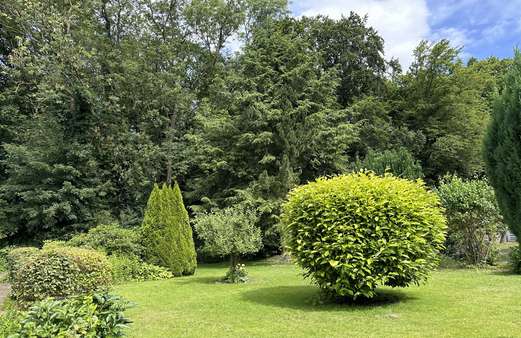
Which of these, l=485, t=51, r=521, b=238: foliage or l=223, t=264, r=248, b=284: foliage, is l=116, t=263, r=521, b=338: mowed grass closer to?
l=223, t=264, r=248, b=284: foliage

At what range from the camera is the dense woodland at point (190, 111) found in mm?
16547

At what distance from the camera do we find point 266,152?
17.0 meters

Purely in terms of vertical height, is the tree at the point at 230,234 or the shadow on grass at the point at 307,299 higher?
the tree at the point at 230,234

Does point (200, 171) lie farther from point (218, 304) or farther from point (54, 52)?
point (218, 304)

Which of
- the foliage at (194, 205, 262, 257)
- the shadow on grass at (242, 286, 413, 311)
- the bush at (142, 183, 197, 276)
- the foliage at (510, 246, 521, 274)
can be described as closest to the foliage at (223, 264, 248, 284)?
the foliage at (194, 205, 262, 257)

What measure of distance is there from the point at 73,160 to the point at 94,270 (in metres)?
9.62

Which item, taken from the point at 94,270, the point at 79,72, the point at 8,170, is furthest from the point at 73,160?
the point at 94,270

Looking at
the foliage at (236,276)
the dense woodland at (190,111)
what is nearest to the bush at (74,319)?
the foliage at (236,276)

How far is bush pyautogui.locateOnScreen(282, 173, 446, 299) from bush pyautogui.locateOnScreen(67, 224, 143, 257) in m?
7.03

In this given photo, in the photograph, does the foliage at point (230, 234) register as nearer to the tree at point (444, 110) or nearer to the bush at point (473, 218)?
the bush at point (473, 218)

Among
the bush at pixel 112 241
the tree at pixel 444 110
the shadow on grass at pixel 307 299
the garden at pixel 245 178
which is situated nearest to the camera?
the garden at pixel 245 178

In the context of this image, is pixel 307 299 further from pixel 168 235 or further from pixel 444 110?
pixel 444 110

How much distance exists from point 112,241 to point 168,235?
66.7 inches

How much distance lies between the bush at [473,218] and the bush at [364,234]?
4.56 m
